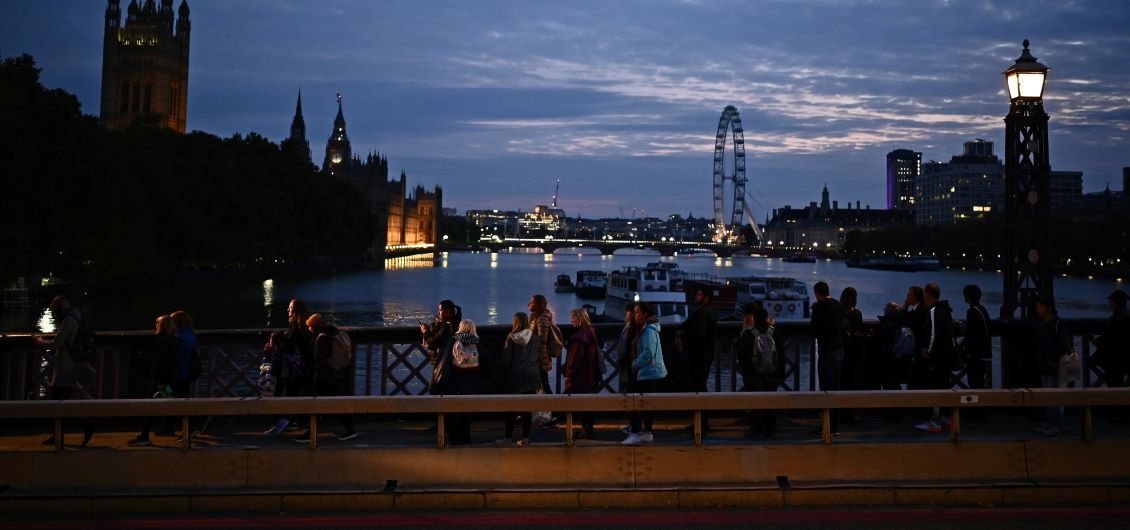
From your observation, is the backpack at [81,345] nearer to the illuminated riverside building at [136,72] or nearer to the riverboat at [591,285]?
the riverboat at [591,285]

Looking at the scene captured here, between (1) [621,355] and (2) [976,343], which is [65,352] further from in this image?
(2) [976,343]

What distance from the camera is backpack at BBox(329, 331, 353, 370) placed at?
40.4 feet

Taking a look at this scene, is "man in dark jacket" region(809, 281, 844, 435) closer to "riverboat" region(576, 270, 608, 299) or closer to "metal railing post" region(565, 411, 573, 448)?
"metal railing post" region(565, 411, 573, 448)

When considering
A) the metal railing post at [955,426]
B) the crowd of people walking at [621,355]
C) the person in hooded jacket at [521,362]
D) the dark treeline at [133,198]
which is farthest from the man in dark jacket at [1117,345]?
the dark treeline at [133,198]

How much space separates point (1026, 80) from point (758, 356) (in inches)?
252

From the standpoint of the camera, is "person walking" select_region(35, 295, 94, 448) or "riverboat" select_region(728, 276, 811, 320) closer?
"person walking" select_region(35, 295, 94, 448)

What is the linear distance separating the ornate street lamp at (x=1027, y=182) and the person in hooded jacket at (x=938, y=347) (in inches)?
108

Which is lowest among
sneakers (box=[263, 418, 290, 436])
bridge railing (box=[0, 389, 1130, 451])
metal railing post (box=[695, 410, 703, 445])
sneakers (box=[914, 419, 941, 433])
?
sneakers (box=[263, 418, 290, 436])

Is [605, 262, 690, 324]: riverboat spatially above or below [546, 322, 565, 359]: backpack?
above

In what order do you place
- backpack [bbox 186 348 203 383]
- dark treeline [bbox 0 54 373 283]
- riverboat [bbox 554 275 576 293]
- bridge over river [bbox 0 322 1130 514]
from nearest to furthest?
bridge over river [bbox 0 322 1130 514]
backpack [bbox 186 348 203 383]
dark treeline [bbox 0 54 373 283]
riverboat [bbox 554 275 576 293]

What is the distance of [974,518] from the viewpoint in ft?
31.3

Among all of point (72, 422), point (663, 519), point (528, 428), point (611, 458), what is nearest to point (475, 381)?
point (528, 428)

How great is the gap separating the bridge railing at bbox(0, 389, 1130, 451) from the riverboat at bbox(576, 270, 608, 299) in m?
86.9

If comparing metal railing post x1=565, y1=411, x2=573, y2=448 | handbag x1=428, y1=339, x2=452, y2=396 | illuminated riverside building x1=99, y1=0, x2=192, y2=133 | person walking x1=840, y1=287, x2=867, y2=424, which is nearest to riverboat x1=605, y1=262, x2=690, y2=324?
person walking x1=840, y1=287, x2=867, y2=424
